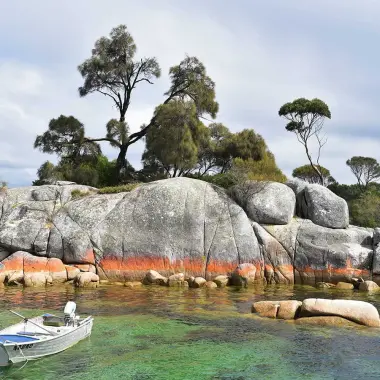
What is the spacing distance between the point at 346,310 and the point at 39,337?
1345 centimetres

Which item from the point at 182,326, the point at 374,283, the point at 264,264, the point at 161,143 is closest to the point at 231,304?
the point at 182,326

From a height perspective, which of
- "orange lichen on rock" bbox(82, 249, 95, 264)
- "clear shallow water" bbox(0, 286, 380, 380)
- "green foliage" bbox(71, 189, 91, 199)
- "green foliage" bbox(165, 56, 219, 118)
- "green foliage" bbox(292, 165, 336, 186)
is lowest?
"clear shallow water" bbox(0, 286, 380, 380)

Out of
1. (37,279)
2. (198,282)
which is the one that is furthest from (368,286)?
(37,279)

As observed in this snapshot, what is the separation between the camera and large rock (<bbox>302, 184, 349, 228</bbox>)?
35594 millimetres

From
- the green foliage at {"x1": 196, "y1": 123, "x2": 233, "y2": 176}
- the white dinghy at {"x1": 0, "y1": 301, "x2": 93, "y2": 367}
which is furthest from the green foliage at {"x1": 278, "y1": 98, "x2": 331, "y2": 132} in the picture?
the white dinghy at {"x1": 0, "y1": 301, "x2": 93, "y2": 367}

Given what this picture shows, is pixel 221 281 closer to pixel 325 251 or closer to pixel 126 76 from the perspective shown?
pixel 325 251

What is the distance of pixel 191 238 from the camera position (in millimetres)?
34844

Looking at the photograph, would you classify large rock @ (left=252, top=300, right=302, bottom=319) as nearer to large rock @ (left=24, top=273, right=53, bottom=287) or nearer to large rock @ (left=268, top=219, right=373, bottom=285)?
large rock @ (left=268, top=219, right=373, bottom=285)

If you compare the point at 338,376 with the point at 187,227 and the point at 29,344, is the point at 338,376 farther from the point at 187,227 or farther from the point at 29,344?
the point at 187,227

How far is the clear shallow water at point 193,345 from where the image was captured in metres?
15.2

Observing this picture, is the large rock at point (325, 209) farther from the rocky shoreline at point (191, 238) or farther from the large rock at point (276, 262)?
the large rock at point (276, 262)

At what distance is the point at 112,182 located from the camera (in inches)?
1855

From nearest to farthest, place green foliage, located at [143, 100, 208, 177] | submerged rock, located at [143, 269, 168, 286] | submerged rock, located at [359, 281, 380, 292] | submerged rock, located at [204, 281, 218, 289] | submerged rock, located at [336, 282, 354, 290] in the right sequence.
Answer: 1. submerged rock, located at [359, 281, 380, 292]
2. submerged rock, located at [336, 282, 354, 290]
3. submerged rock, located at [204, 281, 218, 289]
4. submerged rock, located at [143, 269, 168, 286]
5. green foliage, located at [143, 100, 208, 177]

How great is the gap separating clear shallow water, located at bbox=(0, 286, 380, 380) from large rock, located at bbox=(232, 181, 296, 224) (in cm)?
1000
